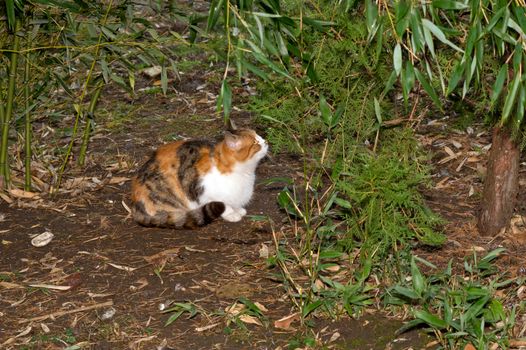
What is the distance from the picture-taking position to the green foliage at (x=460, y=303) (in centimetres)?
432

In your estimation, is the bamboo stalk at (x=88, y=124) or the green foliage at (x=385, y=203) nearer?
the green foliage at (x=385, y=203)

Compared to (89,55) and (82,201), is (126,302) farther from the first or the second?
(89,55)

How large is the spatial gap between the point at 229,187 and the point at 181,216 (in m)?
0.37

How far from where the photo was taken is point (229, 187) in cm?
596

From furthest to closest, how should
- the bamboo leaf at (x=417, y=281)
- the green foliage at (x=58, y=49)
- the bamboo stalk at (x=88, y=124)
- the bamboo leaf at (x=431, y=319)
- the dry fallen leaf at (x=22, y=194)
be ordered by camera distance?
the dry fallen leaf at (x=22, y=194)
the bamboo stalk at (x=88, y=124)
the green foliage at (x=58, y=49)
the bamboo leaf at (x=417, y=281)
the bamboo leaf at (x=431, y=319)

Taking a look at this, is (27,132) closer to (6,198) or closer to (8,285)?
(6,198)

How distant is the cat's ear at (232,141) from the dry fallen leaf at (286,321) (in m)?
1.50

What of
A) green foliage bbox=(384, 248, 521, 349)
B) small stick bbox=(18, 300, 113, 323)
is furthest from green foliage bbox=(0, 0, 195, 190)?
green foliage bbox=(384, 248, 521, 349)

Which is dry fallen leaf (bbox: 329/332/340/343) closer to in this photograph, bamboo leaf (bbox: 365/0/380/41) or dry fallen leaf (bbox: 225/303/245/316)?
dry fallen leaf (bbox: 225/303/245/316)

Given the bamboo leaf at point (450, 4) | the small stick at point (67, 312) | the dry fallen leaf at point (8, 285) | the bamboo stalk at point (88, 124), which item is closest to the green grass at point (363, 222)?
the small stick at point (67, 312)

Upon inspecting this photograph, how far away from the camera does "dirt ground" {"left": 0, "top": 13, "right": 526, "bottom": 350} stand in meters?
4.65

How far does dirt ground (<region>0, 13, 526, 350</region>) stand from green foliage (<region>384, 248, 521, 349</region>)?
5.7 inches

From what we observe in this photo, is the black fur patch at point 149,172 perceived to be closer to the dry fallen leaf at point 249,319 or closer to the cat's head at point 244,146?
the cat's head at point 244,146

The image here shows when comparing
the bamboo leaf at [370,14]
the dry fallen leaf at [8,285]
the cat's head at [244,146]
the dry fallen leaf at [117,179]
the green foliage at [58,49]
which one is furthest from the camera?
the dry fallen leaf at [117,179]
